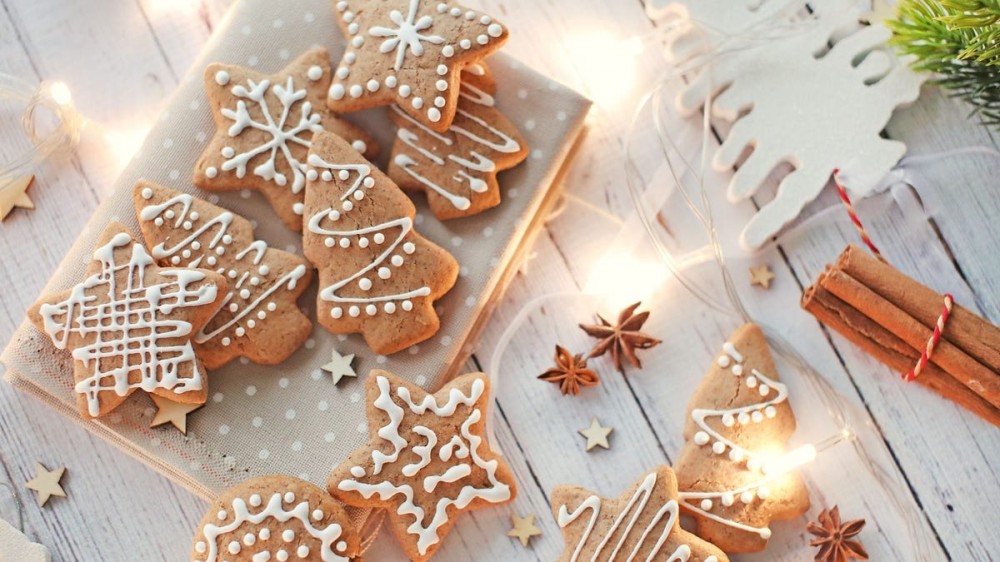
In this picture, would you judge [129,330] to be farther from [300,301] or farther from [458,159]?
[458,159]

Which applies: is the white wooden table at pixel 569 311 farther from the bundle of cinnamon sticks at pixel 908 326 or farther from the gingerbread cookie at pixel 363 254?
the gingerbread cookie at pixel 363 254

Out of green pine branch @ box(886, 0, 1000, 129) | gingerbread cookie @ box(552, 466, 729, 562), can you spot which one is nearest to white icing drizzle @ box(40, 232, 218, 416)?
gingerbread cookie @ box(552, 466, 729, 562)

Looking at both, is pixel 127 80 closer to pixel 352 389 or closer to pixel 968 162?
pixel 352 389

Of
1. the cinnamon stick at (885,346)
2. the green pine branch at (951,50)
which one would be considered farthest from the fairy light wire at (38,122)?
the green pine branch at (951,50)

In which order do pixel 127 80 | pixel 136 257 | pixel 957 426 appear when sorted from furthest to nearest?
pixel 127 80
pixel 957 426
pixel 136 257

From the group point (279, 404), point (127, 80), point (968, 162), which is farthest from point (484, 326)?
point (968, 162)

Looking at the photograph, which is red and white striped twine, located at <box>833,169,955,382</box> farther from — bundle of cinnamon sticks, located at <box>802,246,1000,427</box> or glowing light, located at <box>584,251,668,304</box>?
glowing light, located at <box>584,251,668,304</box>
